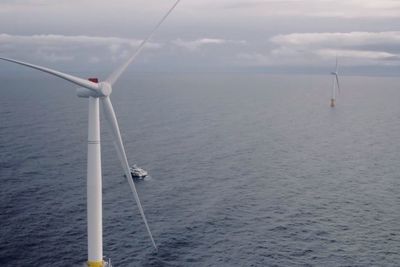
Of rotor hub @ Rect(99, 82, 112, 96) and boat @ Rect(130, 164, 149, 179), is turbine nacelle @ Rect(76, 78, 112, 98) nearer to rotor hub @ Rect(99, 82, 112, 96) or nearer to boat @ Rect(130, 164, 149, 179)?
rotor hub @ Rect(99, 82, 112, 96)

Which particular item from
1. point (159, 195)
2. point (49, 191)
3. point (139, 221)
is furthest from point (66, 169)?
point (139, 221)

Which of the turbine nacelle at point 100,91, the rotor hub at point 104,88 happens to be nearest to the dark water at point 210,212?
the turbine nacelle at point 100,91

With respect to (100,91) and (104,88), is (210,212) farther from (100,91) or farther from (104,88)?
(100,91)

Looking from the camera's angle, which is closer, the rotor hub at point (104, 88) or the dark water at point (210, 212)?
the rotor hub at point (104, 88)

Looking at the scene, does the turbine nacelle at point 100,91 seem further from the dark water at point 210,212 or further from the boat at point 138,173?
the boat at point 138,173

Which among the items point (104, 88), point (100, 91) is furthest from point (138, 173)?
point (100, 91)

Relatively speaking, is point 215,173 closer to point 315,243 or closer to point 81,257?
point 315,243

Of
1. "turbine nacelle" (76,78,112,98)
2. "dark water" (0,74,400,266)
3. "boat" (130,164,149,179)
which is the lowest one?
"dark water" (0,74,400,266)

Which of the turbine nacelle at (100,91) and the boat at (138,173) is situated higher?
the turbine nacelle at (100,91)

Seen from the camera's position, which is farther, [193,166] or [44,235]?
[193,166]

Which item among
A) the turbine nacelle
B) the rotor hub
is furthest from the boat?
the rotor hub

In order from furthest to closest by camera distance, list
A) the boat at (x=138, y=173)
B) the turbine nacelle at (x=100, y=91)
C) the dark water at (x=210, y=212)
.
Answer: the boat at (x=138, y=173) → the dark water at (x=210, y=212) → the turbine nacelle at (x=100, y=91)
